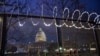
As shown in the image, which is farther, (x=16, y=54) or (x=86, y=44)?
(x=86, y=44)

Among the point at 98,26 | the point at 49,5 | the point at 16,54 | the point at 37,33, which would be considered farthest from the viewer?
the point at 49,5

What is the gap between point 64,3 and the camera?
→ 7965 millimetres

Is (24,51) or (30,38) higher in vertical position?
(30,38)

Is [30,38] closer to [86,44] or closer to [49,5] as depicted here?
[49,5]

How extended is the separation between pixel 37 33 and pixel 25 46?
0.78 meters

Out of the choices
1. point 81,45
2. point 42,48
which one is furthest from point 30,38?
point 81,45

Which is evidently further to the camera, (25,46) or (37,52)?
(37,52)

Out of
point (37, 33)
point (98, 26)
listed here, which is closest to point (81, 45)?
point (37, 33)

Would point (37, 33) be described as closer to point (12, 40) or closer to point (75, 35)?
point (12, 40)

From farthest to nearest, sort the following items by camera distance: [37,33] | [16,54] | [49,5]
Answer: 1. [49,5]
2. [16,54]
3. [37,33]

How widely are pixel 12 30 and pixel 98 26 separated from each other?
3.46 metres

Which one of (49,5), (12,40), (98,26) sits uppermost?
(49,5)

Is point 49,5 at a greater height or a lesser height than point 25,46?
greater

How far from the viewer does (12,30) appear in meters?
7.19
